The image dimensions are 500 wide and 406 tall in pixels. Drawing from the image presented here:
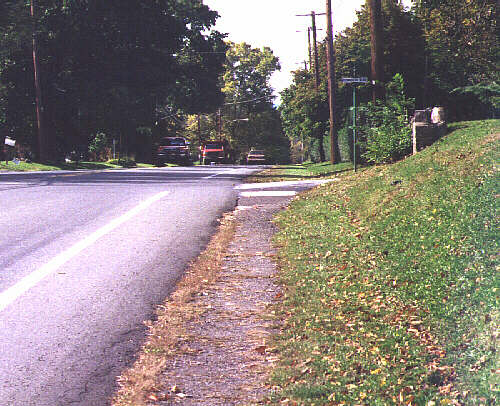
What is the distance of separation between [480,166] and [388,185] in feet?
8.05

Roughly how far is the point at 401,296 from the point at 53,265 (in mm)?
4394

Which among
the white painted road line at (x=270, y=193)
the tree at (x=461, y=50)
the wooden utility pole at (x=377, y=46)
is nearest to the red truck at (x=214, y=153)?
the tree at (x=461, y=50)

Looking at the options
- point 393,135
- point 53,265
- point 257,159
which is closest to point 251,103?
point 257,159

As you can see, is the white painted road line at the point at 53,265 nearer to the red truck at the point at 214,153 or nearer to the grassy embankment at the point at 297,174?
the grassy embankment at the point at 297,174

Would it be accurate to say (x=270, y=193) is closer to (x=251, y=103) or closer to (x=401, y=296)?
(x=401, y=296)

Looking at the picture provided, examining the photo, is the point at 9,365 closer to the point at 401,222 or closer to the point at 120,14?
the point at 401,222

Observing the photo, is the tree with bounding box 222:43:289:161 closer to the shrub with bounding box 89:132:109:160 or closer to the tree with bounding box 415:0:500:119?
the shrub with bounding box 89:132:109:160

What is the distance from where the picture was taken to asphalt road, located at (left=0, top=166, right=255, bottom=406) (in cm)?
507

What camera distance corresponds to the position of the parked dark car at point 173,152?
49.1m

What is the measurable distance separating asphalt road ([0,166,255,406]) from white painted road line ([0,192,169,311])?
1 centimetres

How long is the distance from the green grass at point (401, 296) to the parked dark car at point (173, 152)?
1497 inches

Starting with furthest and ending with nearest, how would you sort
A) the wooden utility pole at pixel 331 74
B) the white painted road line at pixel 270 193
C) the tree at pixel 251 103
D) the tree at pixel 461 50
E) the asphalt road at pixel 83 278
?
the tree at pixel 251 103, the wooden utility pole at pixel 331 74, the tree at pixel 461 50, the white painted road line at pixel 270 193, the asphalt road at pixel 83 278

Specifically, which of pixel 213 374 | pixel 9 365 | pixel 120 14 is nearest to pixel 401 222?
pixel 213 374

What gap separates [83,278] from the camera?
26.6 feet
